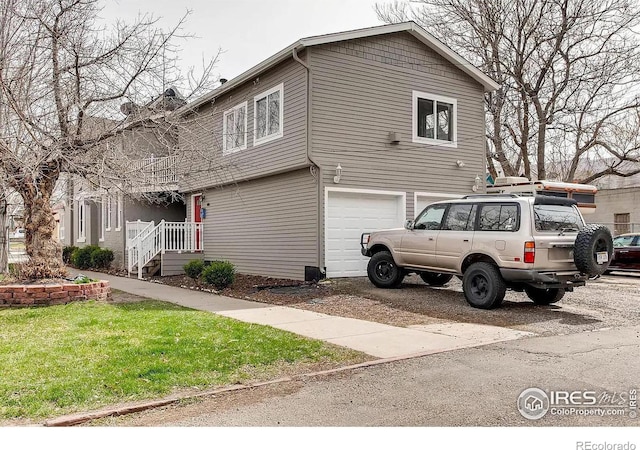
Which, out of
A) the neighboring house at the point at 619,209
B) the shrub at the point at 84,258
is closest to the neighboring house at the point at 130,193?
the shrub at the point at 84,258

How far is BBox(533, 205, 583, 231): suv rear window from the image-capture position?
8.87m

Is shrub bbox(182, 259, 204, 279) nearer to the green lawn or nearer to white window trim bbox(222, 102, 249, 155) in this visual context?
white window trim bbox(222, 102, 249, 155)

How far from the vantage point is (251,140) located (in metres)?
15.6

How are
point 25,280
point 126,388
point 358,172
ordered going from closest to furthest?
1. point 126,388
2. point 25,280
3. point 358,172

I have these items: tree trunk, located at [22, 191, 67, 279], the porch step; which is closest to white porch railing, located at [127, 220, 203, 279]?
the porch step

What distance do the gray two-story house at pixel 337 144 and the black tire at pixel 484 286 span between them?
441cm

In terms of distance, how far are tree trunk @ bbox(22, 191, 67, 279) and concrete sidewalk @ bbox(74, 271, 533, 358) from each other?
8.91ft

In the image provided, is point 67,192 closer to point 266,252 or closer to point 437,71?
point 266,252

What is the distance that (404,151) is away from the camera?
14602 millimetres

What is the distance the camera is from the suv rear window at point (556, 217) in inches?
349

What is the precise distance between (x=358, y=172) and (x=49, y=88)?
735cm

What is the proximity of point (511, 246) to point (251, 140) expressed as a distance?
907 cm
